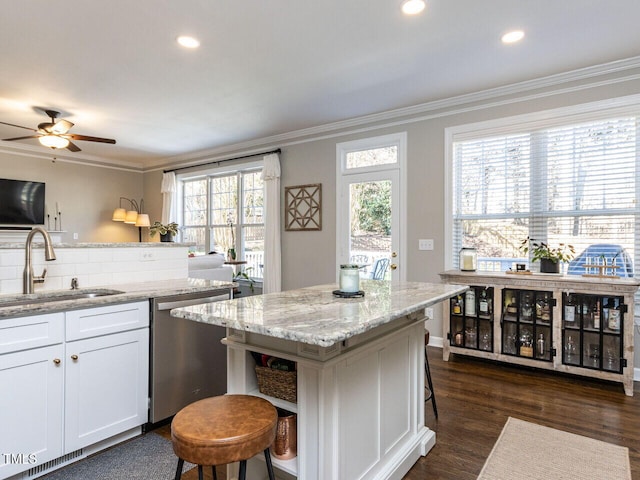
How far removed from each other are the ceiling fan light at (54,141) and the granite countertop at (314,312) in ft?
13.0

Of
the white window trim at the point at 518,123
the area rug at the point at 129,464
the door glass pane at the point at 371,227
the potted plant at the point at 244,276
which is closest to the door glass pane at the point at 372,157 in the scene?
the door glass pane at the point at 371,227

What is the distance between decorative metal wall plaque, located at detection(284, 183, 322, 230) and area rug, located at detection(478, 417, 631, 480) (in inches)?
133

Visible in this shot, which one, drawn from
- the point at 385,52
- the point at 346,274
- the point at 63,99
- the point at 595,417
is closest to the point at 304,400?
the point at 346,274

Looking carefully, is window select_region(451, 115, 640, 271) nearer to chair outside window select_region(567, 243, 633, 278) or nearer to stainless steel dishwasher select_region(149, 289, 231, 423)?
chair outside window select_region(567, 243, 633, 278)

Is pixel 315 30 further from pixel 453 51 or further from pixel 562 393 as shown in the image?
pixel 562 393

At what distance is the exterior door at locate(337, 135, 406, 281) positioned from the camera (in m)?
4.45

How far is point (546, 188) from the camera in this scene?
3617mm

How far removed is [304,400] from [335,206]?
12.0 feet

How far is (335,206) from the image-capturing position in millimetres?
4934

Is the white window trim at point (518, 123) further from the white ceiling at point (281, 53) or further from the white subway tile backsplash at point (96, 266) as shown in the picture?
the white subway tile backsplash at point (96, 266)

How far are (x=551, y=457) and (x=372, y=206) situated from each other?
3106mm

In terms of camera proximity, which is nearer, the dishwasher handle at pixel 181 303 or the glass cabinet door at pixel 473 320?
the dishwasher handle at pixel 181 303

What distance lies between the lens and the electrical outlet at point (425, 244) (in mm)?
4188

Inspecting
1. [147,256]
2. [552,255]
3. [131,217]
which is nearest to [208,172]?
[131,217]
